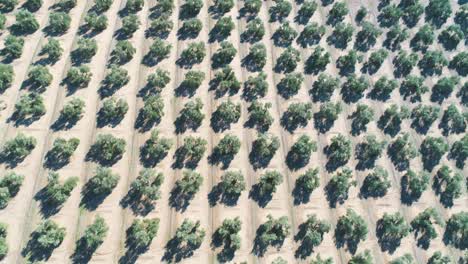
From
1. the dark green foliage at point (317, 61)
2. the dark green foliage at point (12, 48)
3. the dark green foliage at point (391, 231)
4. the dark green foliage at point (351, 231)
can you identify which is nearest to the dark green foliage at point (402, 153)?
the dark green foliage at point (391, 231)

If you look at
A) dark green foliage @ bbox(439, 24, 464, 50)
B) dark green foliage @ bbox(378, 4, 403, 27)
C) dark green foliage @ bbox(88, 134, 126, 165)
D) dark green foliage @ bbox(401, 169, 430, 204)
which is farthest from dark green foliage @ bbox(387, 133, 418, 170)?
dark green foliage @ bbox(88, 134, 126, 165)

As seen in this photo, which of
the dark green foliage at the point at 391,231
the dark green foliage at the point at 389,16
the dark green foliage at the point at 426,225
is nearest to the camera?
the dark green foliage at the point at 391,231

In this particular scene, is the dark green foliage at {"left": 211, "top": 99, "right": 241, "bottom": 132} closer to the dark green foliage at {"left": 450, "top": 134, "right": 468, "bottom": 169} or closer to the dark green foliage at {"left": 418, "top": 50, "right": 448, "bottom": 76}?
the dark green foliage at {"left": 450, "top": 134, "right": 468, "bottom": 169}

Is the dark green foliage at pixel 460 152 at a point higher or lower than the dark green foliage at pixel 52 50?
lower

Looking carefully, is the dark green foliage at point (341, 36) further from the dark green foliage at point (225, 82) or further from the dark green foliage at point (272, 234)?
the dark green foliage at point (272, 234)

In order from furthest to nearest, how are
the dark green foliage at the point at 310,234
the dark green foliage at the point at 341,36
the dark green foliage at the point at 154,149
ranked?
the dark green foliage at the point at 341,36
the dark green foliage at the point at 154,149
the dark green foliage at the point at 310,234

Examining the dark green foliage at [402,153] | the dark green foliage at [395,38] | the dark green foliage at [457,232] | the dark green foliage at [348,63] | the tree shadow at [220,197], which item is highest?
the dark green foliage at [395,38]

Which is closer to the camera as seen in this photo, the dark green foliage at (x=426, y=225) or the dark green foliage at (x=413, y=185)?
the dark green foliage at (x=426, y=225)

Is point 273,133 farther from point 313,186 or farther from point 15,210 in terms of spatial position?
point 15,210
